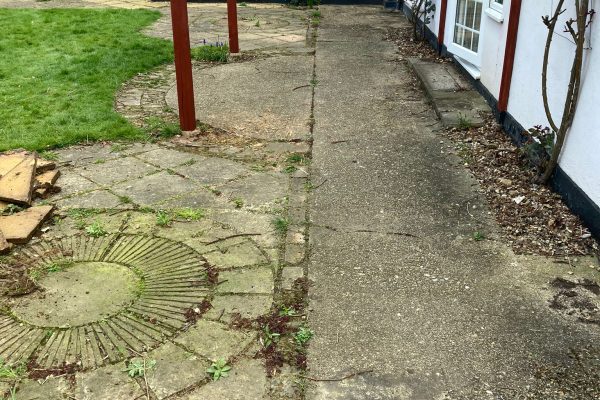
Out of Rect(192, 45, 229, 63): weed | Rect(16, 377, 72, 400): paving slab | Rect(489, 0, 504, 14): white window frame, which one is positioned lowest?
Rect(16, 377, 72, 400): paving slab

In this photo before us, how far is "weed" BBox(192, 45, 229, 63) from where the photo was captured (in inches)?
322

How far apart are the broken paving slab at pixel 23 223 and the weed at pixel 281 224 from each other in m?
1.48

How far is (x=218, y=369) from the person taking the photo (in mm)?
2506

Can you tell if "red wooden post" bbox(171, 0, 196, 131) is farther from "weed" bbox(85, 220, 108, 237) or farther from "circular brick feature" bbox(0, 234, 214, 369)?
"circular brick feature" bbox(0, 234, 214, 369)

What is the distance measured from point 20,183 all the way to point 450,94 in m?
4.26

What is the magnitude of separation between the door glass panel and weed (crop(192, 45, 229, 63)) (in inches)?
123

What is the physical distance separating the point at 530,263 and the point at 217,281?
1.74m

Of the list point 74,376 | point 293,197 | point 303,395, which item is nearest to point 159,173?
point 293,197

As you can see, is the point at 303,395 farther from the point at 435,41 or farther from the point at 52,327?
the point at 435,41

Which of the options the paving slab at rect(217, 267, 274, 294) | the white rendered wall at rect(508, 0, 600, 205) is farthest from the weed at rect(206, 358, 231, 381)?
the white rendered wall at rect(508, 0, 600, 205)

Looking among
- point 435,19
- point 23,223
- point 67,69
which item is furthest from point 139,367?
point 435,19

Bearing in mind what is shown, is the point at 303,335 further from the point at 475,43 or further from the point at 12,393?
the point at 475,43

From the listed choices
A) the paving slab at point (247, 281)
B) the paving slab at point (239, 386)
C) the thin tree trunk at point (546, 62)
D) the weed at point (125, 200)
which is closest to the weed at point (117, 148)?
the weed at point (125, 200)

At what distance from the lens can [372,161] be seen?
475 centimetres
